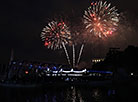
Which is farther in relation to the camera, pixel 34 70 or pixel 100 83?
pixel 34 70

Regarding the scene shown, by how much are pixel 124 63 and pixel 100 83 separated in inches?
1146

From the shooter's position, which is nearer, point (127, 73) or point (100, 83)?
point (100, 83)

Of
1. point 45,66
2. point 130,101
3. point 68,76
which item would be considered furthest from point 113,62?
point 130,101

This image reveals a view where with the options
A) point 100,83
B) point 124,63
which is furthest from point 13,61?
point 124,63

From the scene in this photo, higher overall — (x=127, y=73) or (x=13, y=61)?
(x=13, y=61)

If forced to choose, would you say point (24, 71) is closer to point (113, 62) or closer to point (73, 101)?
point (113, 62)

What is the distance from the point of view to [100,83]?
93.1m

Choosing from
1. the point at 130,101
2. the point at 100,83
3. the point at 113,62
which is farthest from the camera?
the point at 113,62

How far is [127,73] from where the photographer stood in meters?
108

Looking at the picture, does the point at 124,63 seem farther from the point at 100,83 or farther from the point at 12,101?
the point at 12,101

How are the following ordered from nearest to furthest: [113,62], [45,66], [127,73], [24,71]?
[127,73], [113,62], [24,71], [45,66]

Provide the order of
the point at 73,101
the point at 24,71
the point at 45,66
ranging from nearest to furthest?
the point at 73,101 → the point at 24,71 → the point at 45,66

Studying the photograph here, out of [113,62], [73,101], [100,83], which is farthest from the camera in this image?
[113,62]

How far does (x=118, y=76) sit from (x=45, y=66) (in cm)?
7398
